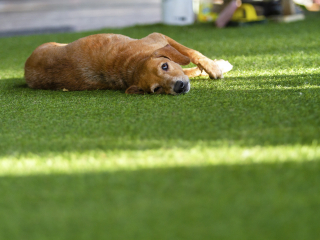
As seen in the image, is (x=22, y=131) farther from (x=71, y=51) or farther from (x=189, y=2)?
(x=189, y=2)

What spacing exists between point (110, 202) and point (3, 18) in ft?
45.3

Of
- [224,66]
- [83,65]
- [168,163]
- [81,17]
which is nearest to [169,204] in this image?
[168,163]

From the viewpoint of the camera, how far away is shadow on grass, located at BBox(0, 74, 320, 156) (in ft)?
6.63

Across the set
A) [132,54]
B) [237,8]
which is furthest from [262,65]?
[237,8]

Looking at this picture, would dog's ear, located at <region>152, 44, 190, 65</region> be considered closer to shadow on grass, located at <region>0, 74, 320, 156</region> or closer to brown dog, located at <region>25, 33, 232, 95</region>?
brown dog, located at <region>25, 33, 232, 95</region>

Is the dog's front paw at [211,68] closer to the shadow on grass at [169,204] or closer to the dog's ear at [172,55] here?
the dog's ear at [172,55]

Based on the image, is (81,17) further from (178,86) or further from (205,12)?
(178,86)

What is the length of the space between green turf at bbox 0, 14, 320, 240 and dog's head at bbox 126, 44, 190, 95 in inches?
4.9

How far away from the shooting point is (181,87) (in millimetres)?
3029

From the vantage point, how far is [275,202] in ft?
4.58

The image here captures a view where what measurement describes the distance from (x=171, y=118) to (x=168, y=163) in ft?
2.31

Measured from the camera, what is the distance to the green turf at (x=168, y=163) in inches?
52.4

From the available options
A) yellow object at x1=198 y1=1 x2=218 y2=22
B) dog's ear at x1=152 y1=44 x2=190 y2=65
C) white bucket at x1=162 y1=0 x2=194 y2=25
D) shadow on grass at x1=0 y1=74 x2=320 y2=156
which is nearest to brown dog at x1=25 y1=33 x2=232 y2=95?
dog's ear at x1=152 y1=44 x2=190 y2=65

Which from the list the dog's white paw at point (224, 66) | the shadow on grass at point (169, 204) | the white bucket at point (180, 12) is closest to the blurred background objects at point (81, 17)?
the white bucket at point (180, 12)
